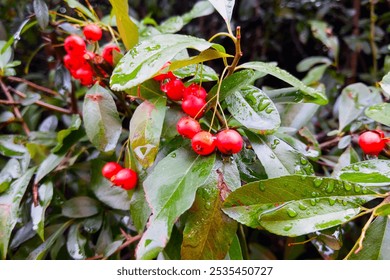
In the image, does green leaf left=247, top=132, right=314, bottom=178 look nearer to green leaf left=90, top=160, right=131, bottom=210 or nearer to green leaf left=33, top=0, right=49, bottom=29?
green leaf left=90, top=160, right=131, bottom=210

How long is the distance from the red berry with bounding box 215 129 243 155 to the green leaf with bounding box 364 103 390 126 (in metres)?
0.22

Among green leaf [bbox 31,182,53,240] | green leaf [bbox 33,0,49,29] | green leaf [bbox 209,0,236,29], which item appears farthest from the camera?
green leaf [bbox 33,0,49,29]

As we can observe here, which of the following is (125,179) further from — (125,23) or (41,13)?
(41,13)

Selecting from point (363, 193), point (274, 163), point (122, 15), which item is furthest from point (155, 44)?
point (363, 193)

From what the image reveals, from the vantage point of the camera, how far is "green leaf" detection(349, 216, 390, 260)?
52 centimetres

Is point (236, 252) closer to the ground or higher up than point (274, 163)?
closer to the ground

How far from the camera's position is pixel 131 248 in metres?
0.82

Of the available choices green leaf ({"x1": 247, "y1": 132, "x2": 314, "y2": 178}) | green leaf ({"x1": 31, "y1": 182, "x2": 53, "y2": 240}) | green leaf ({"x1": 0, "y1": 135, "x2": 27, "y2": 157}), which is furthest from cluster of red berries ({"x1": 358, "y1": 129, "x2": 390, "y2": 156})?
green leaf ({"x1": 0, "y1": 135, "x2": 27, "y2": 157})

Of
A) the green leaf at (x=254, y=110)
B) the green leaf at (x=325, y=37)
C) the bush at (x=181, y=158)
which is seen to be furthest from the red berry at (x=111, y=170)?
the green leaf at (x=325, y=37)

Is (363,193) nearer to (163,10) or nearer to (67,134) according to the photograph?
(67,134)

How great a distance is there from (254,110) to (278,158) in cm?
8

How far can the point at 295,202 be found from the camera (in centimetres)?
51

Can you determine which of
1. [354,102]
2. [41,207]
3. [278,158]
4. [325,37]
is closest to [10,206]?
[41,207]
